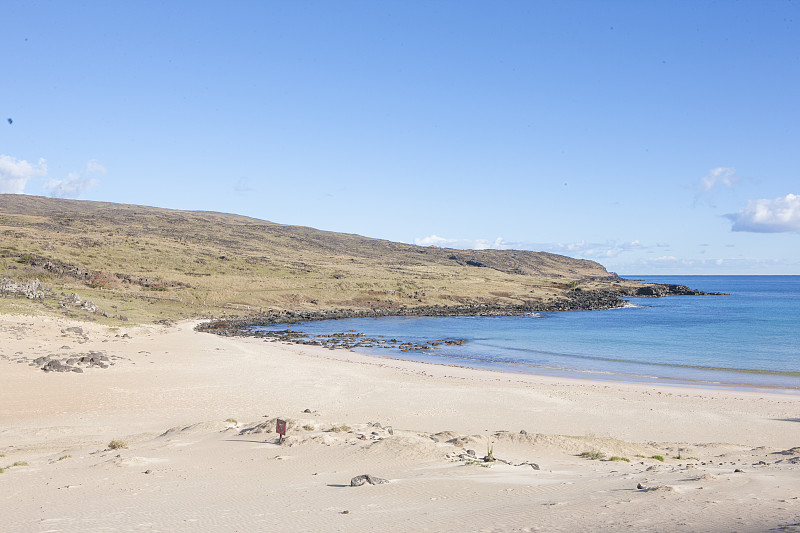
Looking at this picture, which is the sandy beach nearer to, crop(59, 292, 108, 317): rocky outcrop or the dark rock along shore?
crop(59, 292, 108, 317): rocky outcrop

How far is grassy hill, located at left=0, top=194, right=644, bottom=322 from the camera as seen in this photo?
59.9 meters

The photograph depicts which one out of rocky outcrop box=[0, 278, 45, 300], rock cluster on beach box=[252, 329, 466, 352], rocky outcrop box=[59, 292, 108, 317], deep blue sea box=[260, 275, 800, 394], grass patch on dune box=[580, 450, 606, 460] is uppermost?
rocky outcrop box=[0, 278, 45, 300]

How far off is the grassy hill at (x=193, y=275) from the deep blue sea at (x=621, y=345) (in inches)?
560

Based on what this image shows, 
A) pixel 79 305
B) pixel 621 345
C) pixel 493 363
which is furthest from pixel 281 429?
pixel 621 345

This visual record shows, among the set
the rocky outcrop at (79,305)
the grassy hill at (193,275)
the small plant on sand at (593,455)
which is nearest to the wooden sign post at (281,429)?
the small plant on sand at (593,455)

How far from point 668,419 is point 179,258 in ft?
268

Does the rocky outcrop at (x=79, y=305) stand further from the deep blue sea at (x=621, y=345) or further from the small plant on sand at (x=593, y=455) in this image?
the small plant on sand at (x=593, y=455)

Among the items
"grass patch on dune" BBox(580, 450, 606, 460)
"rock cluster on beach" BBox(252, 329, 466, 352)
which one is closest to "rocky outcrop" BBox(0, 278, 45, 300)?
"rock cluster on beach" BBox(252, 329, 466, 352)

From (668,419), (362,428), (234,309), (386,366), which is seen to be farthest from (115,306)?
(668,419)

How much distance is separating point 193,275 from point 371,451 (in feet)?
229

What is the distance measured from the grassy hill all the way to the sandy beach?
22842 millimetres

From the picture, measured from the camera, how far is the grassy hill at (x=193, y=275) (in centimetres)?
5991

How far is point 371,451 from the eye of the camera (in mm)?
13008

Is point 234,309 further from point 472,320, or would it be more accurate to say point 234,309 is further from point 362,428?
point 362,428
